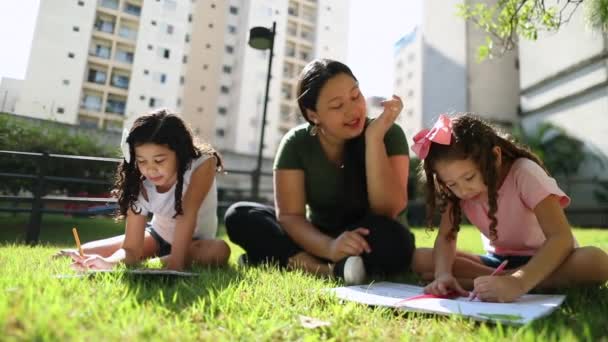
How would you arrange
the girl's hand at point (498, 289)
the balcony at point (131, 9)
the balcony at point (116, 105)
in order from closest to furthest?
the girl's hand at point (498, 289), the balcony at point (131, 9), the balcony at point (116, 105)

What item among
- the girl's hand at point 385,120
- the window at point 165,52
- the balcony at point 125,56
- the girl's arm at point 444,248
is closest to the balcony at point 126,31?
the window at point 165,52

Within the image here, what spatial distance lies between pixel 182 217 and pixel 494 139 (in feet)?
4.58

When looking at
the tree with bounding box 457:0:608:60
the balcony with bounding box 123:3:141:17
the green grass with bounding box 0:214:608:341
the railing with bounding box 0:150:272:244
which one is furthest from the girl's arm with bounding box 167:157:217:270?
the balcony with bounding box 123:3:141:17

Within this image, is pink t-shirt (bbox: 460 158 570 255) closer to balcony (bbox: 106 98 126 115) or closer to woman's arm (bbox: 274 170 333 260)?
woman's arm (bbox: 274 170 333 260)

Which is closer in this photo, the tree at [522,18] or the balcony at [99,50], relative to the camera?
the tree at [522,18]

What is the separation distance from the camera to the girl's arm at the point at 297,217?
183 centimetres

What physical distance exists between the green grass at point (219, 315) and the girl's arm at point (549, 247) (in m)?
0.11

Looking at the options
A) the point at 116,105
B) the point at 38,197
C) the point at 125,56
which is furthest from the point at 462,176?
the point at 116,105

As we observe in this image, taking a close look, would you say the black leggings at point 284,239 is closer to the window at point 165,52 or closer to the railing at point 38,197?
the railing at point 38,197

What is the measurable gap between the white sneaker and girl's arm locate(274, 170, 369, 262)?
73 millimetres

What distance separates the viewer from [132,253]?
2.03 meters

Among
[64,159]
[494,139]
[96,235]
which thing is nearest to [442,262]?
[494,139]

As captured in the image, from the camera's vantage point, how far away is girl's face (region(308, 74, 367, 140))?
1849 mm

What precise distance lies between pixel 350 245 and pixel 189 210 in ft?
2.61
